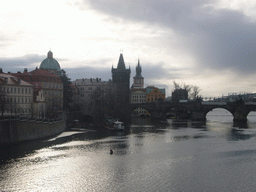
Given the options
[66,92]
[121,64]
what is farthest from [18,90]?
[121,64]

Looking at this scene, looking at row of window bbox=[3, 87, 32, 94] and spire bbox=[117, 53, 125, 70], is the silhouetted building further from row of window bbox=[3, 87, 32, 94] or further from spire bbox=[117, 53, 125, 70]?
row of window bbox=[3, 87, 32, 94]

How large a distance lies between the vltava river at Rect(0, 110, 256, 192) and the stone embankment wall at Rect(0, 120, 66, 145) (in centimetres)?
149

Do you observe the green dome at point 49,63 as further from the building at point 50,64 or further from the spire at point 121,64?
the spire at point 121,64

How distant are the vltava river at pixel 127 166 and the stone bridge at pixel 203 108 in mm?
64925

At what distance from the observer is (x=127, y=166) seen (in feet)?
131

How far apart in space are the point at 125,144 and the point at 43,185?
26429mm

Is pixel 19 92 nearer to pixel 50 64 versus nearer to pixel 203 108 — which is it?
pixel 203 108

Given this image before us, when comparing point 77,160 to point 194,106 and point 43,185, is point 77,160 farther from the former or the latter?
point 194,106

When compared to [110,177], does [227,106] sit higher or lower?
higher

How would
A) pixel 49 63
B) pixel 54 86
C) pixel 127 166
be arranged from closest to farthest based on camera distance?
1. pixel 127 166
2. pixel 54 86
3. pixel 49 63

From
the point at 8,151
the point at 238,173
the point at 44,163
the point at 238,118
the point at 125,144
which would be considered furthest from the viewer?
the point at 238,118

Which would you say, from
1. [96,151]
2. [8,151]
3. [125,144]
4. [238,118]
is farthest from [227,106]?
[8,151]

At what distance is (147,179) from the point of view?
34.3 m

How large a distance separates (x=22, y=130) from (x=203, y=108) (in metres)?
89.0
